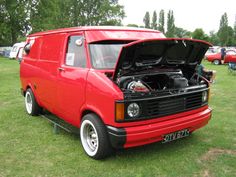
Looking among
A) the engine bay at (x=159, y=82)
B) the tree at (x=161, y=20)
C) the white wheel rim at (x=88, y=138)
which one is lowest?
the white wheel rim at (x=88, y=138)

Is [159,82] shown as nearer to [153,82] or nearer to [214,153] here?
[153,82]

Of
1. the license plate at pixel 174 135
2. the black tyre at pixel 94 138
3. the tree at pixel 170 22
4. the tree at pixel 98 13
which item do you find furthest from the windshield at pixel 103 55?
the tree at pixel 170 22

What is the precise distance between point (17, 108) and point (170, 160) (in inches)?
198

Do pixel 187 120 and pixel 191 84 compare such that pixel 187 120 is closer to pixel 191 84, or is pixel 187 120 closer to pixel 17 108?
pixel 191 84

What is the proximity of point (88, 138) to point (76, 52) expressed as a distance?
1463mm

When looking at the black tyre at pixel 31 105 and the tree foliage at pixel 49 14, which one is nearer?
the black tyre at pixel 31 105

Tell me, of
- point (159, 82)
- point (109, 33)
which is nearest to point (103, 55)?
point (109, 33)

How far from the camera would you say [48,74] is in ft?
20.0

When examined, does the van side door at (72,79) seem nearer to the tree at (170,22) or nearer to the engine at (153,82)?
the engine at (153,82)

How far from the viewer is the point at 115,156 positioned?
16.2 feet

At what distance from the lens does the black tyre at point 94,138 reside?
14.9 ft

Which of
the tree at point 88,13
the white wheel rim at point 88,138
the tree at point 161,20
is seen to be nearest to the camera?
the white wheel rim at point 88,138

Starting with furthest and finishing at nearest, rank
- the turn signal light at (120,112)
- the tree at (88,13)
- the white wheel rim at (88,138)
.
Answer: the tree at (88,13) < the white wheel rim at (88,138) < the turn signal light at (120,112)

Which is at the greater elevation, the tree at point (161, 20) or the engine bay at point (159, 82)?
the tree at point (161, 20)
